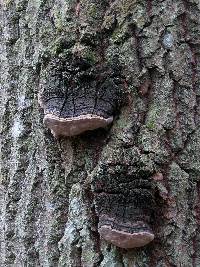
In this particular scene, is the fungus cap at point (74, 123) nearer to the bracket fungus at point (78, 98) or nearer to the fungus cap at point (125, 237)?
the bracket fungus at point (78, 98)

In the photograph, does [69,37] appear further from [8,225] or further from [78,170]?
[8,225]

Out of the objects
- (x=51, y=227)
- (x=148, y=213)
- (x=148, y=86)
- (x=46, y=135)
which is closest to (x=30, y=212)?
(x=51, y=227)

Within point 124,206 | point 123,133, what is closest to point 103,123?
point 123,133

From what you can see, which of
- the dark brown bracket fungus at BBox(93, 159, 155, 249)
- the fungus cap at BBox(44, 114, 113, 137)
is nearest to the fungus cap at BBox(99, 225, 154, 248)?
the dark brown bracket fungus at BBox(93, 159, 155, 249)

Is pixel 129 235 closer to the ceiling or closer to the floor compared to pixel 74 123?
closer to the floor

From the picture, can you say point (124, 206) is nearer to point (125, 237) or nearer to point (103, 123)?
point (125, 237)

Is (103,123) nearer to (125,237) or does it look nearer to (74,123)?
(74,123)
